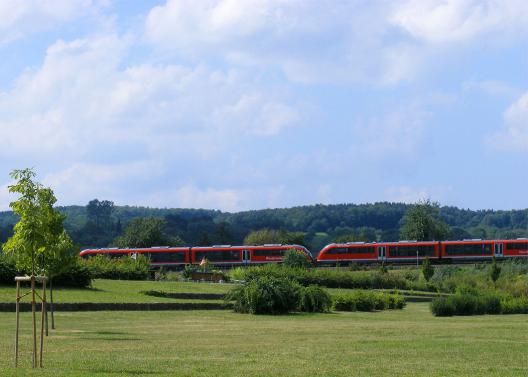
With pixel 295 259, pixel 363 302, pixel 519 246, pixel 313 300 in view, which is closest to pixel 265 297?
pixel 313 300

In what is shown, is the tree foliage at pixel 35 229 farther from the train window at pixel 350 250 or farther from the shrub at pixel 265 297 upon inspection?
the train window at pixel 350 250

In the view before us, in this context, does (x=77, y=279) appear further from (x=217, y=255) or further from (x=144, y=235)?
(x=144, y=235)

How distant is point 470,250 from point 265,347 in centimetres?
6087

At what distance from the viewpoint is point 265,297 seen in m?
35.2

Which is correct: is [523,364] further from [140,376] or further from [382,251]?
[382,251]

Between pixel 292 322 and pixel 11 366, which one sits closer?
pixel 11 366

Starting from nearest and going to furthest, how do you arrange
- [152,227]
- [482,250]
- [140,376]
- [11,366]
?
[140,376] → [11,366] → [482,250] → [152,227]

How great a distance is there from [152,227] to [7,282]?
71.0 m

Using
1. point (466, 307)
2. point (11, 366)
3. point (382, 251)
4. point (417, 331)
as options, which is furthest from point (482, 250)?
point (11, 366)

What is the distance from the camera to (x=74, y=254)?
88.4 ft

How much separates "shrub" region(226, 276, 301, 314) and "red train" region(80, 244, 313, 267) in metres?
42.8

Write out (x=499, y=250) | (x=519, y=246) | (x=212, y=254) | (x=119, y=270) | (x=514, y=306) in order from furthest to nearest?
(x=212, y=254)
(x=499, y=250)
(x=519, y=246)
(x=119, y=270)
(x=514, y=306)

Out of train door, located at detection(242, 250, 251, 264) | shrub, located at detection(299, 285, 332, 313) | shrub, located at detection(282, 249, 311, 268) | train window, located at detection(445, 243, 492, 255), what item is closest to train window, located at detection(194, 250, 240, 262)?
train door, located at detection(242, 250, 251, 264)

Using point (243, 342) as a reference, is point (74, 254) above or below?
above
